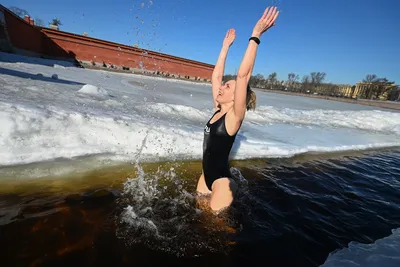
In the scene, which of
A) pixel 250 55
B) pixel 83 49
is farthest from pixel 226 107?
pixel 83 49

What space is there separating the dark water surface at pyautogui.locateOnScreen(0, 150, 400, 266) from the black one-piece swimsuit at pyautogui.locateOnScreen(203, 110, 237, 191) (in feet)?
1.38

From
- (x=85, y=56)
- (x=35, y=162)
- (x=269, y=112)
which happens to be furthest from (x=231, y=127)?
(x=85, y=56)

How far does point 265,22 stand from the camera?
7.24ft

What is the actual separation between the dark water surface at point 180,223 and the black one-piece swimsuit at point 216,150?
42 cm

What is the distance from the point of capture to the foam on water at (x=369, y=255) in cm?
217

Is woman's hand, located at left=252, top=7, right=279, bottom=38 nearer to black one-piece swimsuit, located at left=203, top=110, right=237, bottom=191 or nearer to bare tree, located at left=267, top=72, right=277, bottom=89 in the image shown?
black one-piece swimsuit, located at left=203, top=110, right=237, bottom=191

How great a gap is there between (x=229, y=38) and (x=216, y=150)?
162 cm

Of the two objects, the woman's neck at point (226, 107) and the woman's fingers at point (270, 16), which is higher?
the woman's fingers at point (270, 16)

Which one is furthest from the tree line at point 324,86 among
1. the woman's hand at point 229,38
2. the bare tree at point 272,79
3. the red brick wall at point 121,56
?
the woman's hand at point 229,38

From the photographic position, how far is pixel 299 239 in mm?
2436

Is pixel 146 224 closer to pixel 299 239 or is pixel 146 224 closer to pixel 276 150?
pixel 299 239

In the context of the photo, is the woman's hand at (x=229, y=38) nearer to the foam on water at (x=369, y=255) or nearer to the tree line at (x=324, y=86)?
the foam on water at (x=369, y=255)

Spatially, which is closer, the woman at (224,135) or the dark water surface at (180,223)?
the dark water surface at (180,223)

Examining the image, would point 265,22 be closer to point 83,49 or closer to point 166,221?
point 166,221
